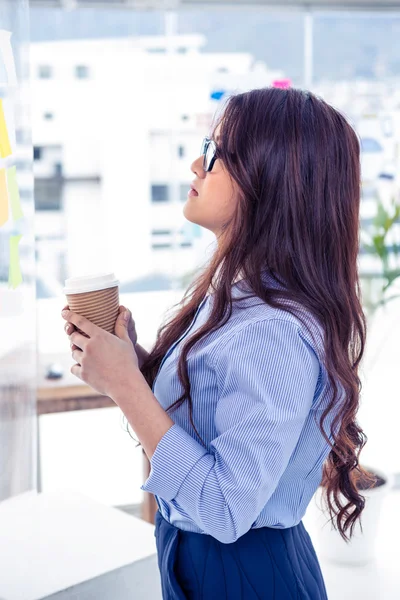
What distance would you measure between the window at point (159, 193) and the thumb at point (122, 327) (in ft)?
7.01

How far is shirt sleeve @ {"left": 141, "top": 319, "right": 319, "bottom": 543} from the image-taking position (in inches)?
35.2

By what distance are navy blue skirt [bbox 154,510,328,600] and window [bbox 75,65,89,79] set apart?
2.33 metres

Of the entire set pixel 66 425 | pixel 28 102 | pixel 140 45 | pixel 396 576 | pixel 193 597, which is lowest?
pixel 396 576

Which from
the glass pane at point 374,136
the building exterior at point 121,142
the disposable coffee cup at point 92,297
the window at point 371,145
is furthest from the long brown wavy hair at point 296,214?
the window at point 371,145

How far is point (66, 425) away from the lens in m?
3.26

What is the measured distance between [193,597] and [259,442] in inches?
12.8

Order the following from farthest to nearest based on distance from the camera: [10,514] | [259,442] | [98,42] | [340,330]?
[98,42]
[10,514]
[340,330]
[259,442]

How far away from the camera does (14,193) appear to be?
5.66ft

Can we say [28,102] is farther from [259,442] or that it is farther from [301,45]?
[301,45]

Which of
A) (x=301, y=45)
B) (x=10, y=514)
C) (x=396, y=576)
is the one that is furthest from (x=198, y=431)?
(x=301, y=45)

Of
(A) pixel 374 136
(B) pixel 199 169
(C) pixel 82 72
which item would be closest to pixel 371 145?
(A) pixel 374 136

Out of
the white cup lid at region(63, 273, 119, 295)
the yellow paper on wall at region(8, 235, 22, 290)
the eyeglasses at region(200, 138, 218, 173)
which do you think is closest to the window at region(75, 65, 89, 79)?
the yellow paper on wall at region(8, 235, 22, 290)

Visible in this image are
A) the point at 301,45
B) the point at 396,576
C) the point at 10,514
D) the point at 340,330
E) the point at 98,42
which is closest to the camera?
the point at 340,330

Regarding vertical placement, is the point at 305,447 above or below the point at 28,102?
below
